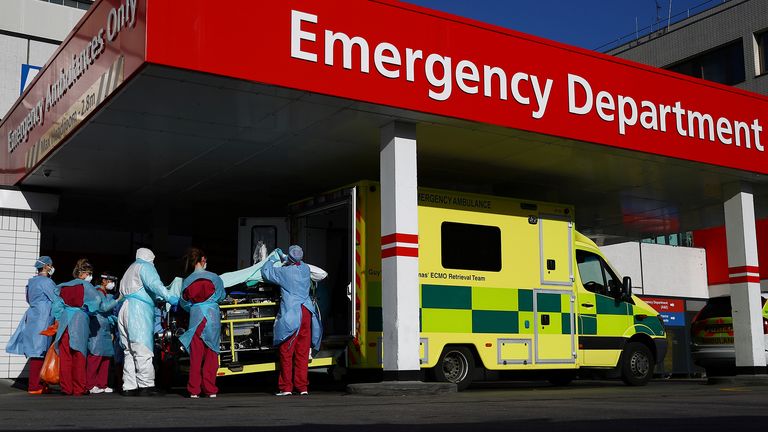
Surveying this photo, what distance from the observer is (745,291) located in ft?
42.5

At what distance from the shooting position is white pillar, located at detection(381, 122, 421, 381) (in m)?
9.27

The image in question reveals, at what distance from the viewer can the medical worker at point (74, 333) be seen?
33.0 ft

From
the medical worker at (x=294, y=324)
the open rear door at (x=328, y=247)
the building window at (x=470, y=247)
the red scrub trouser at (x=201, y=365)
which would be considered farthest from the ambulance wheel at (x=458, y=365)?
the red scrub trouser at (x=201, y=365)

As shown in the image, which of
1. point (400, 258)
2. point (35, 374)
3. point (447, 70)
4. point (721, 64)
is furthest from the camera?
point (721, 64)

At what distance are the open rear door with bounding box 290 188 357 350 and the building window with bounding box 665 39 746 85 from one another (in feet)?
71.1

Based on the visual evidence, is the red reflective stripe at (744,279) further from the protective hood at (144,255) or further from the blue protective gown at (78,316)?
the blue protective gown at (78,316)

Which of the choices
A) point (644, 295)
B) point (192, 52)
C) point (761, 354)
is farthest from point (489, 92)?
point (644, 295)

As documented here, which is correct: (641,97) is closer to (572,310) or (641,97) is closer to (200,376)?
(572,310)

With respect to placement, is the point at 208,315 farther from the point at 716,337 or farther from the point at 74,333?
the point at 716,337

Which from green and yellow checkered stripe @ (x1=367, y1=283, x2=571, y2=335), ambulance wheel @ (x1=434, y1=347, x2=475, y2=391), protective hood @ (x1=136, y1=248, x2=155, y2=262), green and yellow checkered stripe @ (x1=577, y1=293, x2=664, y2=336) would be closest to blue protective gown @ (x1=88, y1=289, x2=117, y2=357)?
protective hood @ (x1=136, y1=248, x2=155, y2=262)

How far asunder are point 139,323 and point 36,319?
217cm

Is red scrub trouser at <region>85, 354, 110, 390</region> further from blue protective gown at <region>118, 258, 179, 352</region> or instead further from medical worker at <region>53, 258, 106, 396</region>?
blue protective gown at <region>118, 258, 179, 352</region>

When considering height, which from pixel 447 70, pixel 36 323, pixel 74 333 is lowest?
pixel 74 333

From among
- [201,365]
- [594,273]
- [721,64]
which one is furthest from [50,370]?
[721,64]
